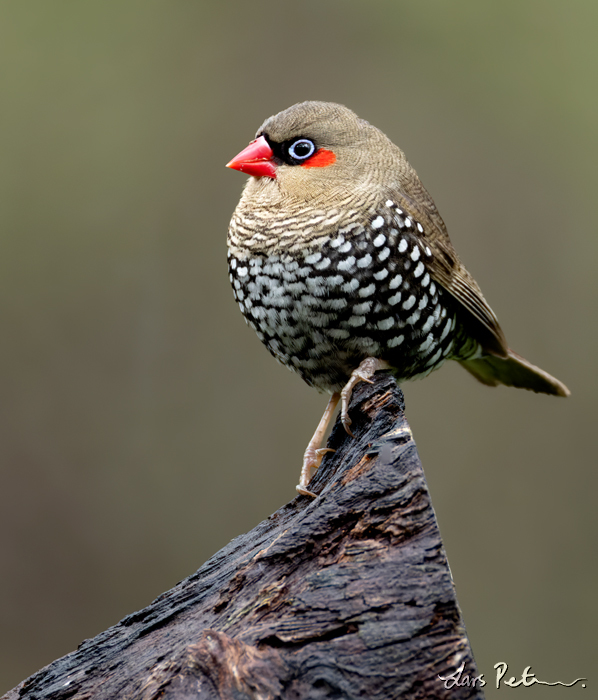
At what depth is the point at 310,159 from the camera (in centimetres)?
249

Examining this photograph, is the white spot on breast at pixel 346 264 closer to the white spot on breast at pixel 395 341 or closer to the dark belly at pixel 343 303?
the dark belly at pixel 343 303

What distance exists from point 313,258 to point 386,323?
13.4 inches

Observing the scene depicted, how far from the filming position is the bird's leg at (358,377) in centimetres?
212

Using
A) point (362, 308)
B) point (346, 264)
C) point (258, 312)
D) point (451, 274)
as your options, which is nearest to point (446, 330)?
point (451, 274)

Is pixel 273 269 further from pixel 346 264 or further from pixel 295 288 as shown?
pixel 346 264

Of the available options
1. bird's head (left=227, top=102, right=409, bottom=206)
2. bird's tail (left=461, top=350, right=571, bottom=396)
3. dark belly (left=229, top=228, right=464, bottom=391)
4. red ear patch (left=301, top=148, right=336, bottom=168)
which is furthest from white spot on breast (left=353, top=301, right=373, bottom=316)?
bird's tail (left=461, top=350, right=571, bottom=396)

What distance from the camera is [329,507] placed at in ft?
5.17

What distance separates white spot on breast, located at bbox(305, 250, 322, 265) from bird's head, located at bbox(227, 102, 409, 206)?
0.25 meters

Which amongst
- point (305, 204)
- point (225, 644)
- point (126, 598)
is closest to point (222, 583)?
point (225, 644)

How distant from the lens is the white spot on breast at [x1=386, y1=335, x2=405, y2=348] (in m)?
2.43

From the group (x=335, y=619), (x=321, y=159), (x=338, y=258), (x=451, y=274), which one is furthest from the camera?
(x=451, y=274)

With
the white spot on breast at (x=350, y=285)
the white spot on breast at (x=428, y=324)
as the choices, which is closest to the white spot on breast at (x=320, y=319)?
the white spot on breast at (x=350, y=285)

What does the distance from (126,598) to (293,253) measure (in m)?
2.74

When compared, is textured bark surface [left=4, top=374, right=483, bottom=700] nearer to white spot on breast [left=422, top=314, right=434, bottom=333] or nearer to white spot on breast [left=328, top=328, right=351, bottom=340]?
white spot on breast [left=328, top=328, right=351, bottom=340]
